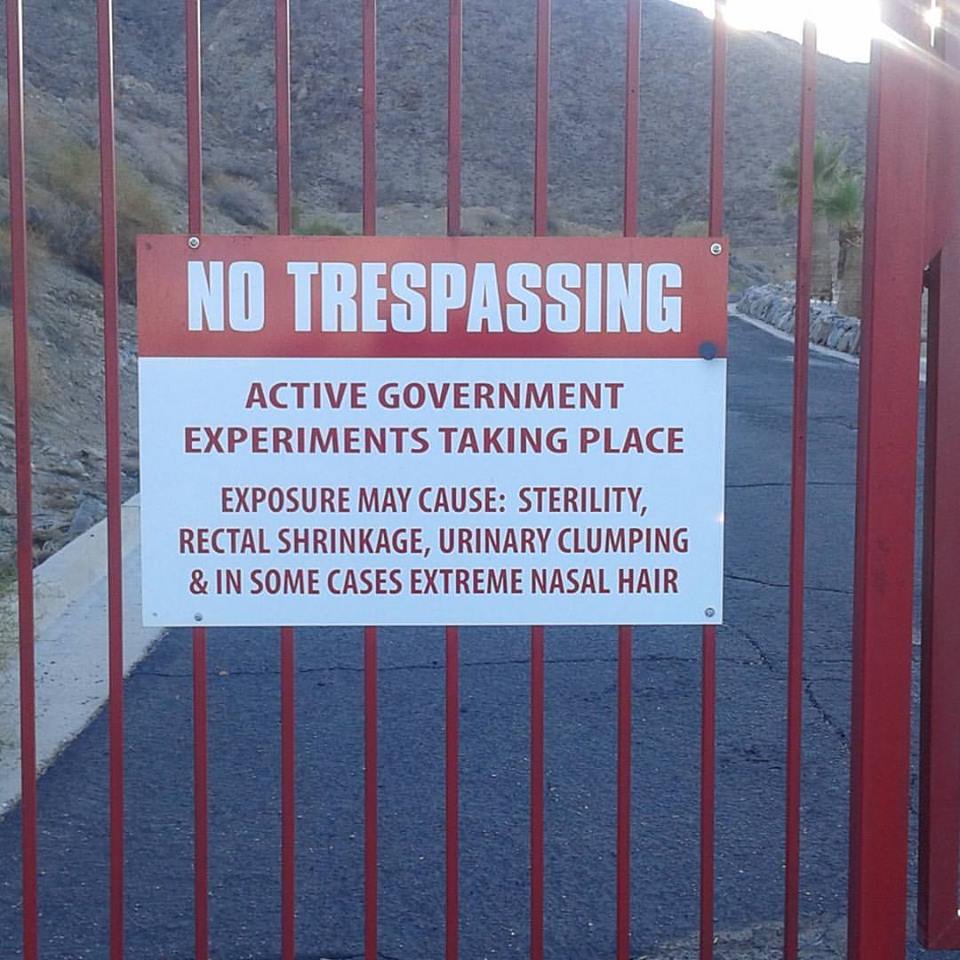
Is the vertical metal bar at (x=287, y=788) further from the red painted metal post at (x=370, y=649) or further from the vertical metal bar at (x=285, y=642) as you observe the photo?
the red painted metal post at (x=370, y=649)

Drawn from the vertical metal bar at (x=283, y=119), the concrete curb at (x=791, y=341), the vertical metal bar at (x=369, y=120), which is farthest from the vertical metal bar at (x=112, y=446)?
the concrete curb at (x=791, y=341)

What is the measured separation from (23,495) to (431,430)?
804 mm

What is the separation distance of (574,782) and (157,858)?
145 centimetres

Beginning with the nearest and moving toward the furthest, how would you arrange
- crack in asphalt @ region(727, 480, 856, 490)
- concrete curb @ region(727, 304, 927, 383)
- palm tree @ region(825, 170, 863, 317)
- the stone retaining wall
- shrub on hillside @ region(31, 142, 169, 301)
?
crack in asphalt @ region(727, 480, 856, 490) → shrub on hillside @ region(31, 142, 169, 301) → concrete curb @ region(727, 304, 927, 383) → the stone retaining wall → palm tree @ region(825, 170, 863, 317)

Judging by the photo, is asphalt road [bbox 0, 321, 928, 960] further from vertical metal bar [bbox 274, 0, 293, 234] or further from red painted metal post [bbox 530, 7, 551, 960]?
vertical metal bar [bbox 274, 0, 293, 234]

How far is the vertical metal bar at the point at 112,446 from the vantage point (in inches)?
117

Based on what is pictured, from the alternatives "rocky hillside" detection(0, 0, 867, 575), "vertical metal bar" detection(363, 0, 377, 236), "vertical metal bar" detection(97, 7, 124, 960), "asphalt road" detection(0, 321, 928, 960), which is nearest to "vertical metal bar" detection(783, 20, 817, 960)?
"vertical metal bar" detection(363, 0, 377, 236)

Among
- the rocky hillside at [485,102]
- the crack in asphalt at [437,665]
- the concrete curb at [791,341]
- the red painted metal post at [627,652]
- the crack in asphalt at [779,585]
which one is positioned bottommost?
the crack in asphalt at [437,665]

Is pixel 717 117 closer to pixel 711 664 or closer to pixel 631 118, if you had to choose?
pixel 631 118

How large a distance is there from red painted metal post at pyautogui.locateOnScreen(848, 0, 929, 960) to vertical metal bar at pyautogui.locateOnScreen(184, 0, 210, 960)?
1.27 meters

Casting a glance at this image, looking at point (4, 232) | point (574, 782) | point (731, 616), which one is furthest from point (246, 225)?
point (574, 782)

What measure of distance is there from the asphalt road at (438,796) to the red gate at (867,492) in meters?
1.09

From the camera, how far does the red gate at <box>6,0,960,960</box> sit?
2.98 meters

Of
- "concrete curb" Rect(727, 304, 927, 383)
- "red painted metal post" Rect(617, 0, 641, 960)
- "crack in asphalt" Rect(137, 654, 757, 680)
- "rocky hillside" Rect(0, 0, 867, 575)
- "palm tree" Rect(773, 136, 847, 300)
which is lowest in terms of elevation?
"crack in asphalt" Rect(137, 654, 757, 680)
